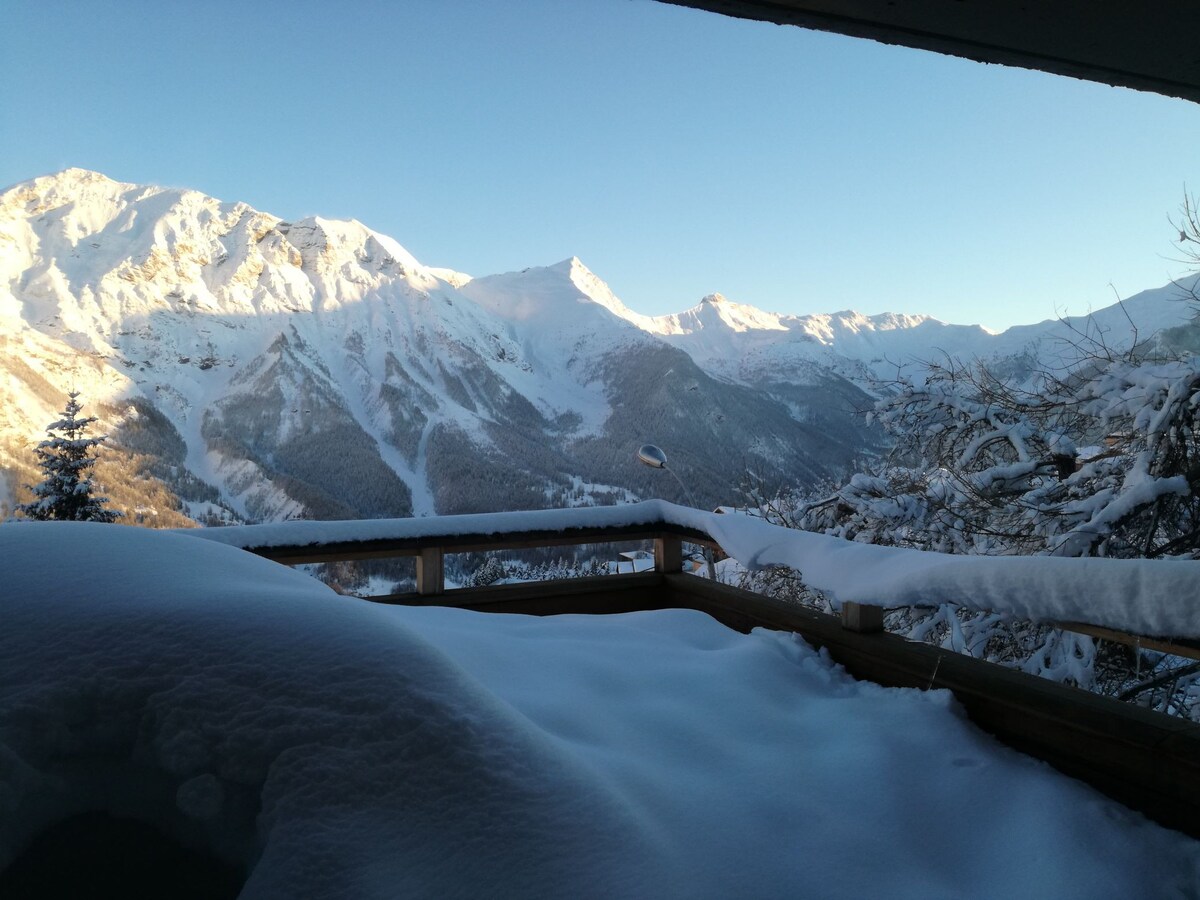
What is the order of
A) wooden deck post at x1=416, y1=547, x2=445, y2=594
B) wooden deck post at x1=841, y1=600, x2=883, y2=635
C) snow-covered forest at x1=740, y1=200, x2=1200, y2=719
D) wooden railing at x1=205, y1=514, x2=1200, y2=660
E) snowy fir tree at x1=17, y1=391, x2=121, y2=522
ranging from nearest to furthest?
1. wooden deck post at x1=841, y1=600, x2=883, y2=635
2. wooden railing at x1=205, y1=514, x2=1200, y2=660
3. wooden deck post at x1=416, y1=547, x2=445, y2=594
4. snow-covered forest at x1=740, y1=200, x2=1200, y2=719
5. snowy fir tree at x1=17, y1=391, x2=121, y2=522

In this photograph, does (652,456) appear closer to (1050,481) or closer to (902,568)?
(902,568)

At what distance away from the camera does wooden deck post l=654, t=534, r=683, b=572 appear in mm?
3014

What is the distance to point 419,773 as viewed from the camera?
0.83 meters

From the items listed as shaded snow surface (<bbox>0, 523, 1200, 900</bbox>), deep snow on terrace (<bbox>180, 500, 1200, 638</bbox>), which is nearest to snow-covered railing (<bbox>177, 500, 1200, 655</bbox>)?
deep snow on terrace (<bbox>180, 500, 1200, 638</bbox>)

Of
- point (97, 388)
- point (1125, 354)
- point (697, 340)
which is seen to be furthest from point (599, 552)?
point (697, 340)

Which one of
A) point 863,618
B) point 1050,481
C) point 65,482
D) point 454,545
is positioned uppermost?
point 1050,481

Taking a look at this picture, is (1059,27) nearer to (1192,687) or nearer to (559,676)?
(559,676)

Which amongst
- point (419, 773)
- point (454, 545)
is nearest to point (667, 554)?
point (454, 545)

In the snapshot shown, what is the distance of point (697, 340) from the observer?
194625 millimetres

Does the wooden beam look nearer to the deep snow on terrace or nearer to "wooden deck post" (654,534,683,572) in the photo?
the deep snow on terrace

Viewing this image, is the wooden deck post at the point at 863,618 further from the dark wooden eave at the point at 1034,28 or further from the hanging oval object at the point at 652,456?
the hanging oval object at the point at 652,456

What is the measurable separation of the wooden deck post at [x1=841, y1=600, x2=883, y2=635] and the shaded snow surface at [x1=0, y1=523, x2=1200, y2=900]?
1.48 feet

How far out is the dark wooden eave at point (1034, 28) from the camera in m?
1.12

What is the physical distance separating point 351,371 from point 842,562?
420 ft
